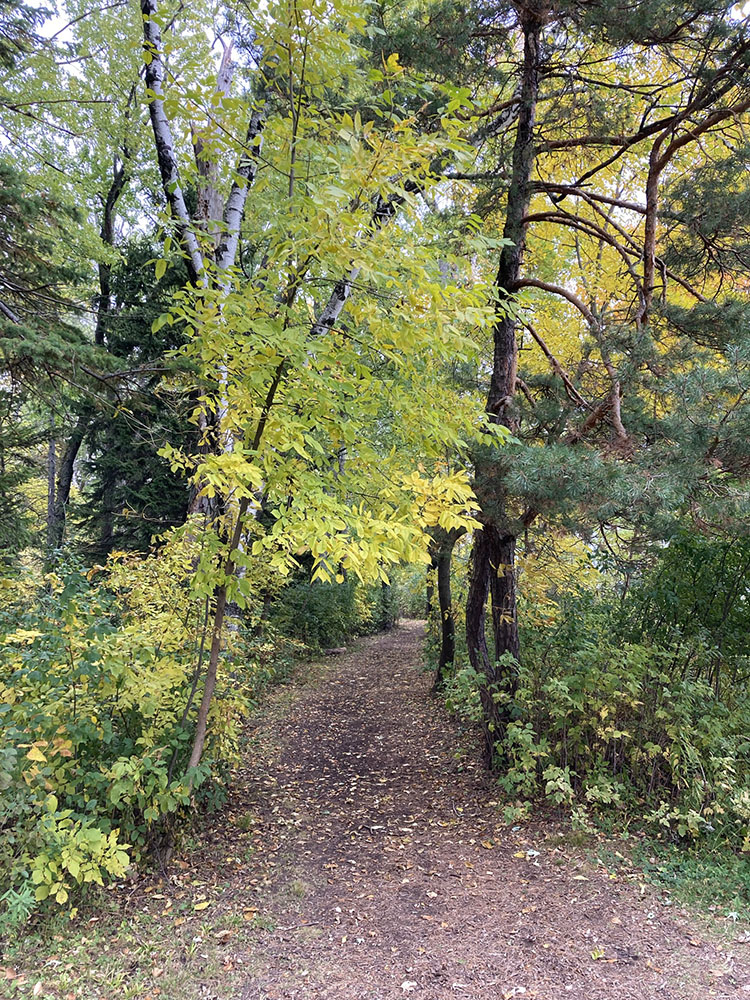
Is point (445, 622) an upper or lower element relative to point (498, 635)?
lower

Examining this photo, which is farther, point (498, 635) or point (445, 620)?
point (445, 620)

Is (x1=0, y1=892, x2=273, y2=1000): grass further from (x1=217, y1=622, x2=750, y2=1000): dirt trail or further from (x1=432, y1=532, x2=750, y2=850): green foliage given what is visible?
(x1=432, y1=532, x2=750, y2=850): green foliage

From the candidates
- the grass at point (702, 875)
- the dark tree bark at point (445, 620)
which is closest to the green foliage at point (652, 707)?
the grass at point (702, 875)

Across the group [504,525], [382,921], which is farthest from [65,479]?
[382,921]

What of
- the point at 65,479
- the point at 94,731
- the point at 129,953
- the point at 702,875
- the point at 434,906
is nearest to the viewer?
the point at 129,953

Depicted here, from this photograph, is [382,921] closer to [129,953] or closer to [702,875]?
[129,953]

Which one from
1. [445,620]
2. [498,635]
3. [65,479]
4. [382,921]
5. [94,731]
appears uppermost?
[65,479]

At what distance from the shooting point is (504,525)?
4.05 meters

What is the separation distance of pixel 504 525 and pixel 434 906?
245 cm

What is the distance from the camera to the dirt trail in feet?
7.80

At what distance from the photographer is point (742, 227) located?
12.8ft

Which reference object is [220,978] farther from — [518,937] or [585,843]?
[585,843]

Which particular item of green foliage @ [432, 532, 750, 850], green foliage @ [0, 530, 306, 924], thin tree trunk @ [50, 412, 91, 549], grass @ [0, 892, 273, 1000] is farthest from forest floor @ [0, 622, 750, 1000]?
thin tree trunk @ [50, 412, 91, 549]

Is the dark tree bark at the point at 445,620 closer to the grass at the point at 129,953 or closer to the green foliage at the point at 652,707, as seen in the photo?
the green foliage at the point at 652,707
